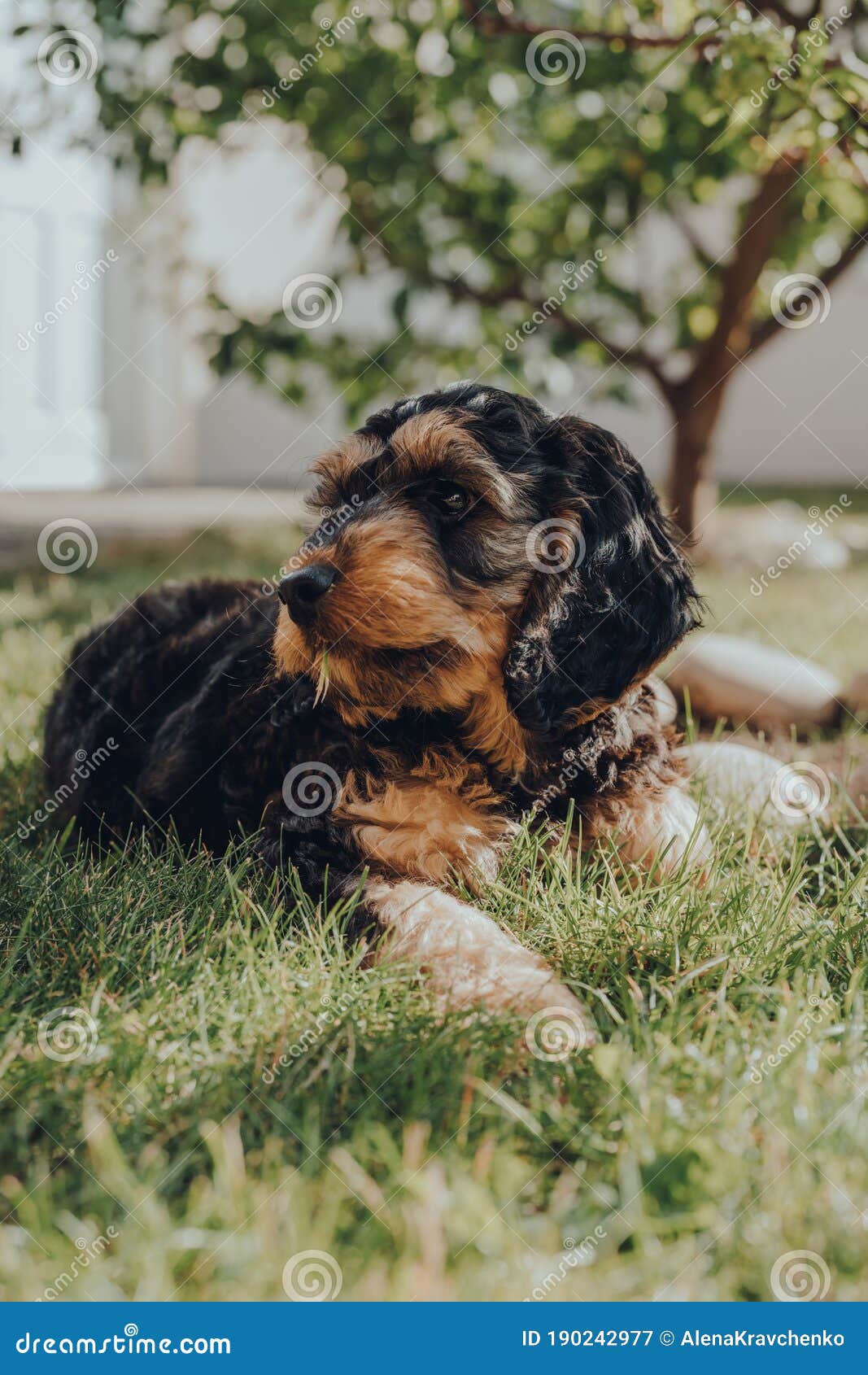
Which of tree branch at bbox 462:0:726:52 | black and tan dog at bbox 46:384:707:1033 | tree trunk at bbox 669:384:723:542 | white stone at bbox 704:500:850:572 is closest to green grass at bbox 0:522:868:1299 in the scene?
black and tan dog at bbox 46:384:707:1033

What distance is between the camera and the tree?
4297 millimetres

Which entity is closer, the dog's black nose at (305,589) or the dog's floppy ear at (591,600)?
the dog's black nose at (305,589)

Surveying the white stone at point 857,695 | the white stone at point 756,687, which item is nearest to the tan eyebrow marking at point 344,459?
the white stone at point 756,687

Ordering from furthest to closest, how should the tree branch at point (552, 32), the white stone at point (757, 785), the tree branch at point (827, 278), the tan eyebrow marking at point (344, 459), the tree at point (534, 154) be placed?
the tree branch at point (827, 278)
the tree at point (534, 154)
the tree branch at point (552, 32)
the white stone at point (757, 785)
the tan eyebrow marking at point (344, 459)

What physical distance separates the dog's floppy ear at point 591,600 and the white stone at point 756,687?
208 cm

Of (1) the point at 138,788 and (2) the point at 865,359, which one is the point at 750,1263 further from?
(2) the point at 865,359

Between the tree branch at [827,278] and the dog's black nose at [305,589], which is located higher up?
the tree branch at [827,278]

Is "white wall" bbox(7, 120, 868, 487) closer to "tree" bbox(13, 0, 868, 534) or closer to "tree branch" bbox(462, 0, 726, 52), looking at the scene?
"tree" bbox(13, 0, 868, 534)

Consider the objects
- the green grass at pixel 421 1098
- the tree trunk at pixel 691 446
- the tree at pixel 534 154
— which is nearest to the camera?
the green grass at pixel 421 1098

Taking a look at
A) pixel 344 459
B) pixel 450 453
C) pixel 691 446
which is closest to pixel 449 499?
pixel 450 453

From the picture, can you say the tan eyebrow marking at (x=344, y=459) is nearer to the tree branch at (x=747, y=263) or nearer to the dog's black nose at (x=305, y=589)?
the dog's black nose at (x=305, y=589)

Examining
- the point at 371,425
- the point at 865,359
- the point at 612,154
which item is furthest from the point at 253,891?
the point at 865,359

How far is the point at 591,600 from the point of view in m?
2.88

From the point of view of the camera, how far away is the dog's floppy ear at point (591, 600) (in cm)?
284
